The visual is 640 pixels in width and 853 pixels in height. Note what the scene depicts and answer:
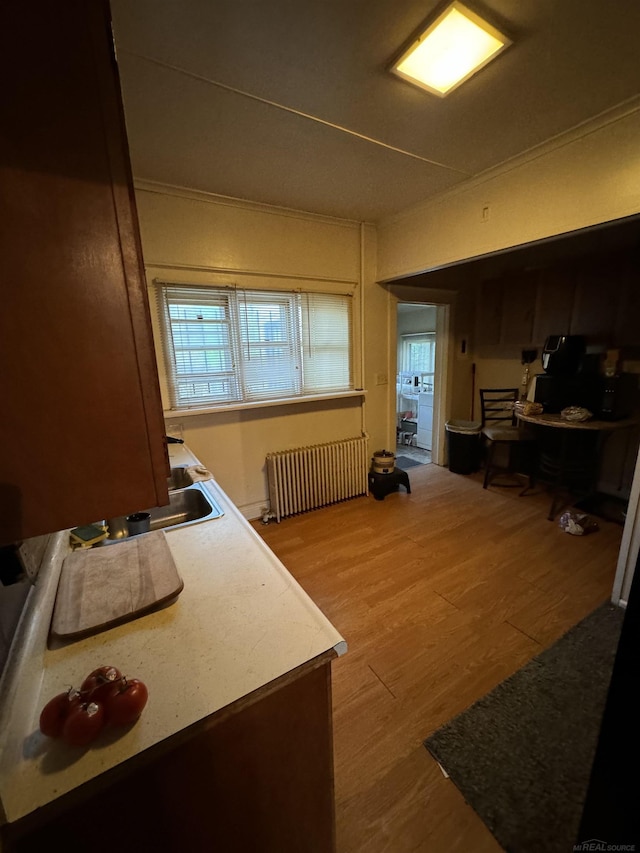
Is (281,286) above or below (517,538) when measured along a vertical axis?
above

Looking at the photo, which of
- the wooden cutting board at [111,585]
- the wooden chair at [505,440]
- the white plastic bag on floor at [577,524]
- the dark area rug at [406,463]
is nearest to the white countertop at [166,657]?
the wooden cutting board at [111,585]

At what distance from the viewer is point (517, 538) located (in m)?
2.70

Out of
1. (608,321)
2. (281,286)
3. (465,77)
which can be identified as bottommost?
(608,321)

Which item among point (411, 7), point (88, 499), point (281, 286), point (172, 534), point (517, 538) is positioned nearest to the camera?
point (88, 499)

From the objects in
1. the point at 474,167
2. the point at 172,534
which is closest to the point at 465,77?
the point at 474,167

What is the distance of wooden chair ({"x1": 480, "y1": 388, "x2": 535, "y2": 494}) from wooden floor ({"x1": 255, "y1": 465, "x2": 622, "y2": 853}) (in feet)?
1.14

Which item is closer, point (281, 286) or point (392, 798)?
point (392, 798)

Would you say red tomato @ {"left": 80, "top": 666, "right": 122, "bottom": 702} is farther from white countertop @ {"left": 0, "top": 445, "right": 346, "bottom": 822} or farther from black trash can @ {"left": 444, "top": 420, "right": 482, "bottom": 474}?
black trash can @ {"left": 444, "top": 420, "right": 482, "bottom": 474}

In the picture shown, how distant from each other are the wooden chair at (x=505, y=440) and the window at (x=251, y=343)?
1.75 metres

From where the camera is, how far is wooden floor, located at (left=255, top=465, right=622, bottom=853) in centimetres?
117

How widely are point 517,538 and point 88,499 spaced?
3.04 meters

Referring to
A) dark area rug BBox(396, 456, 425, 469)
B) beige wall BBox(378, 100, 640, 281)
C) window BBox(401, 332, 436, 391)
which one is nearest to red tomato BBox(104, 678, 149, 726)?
beige wall BBox(378, 100, 640, 281)

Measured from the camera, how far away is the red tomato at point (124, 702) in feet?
2.13

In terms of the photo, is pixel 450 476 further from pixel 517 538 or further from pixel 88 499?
pixel 88 499
